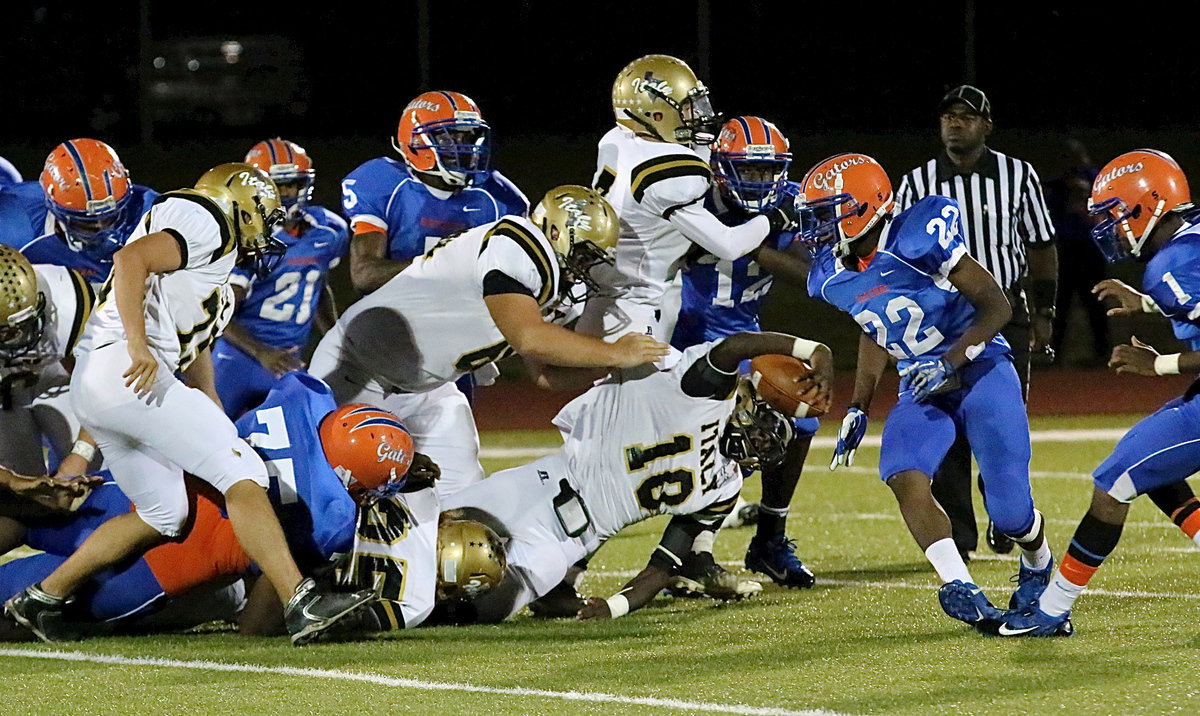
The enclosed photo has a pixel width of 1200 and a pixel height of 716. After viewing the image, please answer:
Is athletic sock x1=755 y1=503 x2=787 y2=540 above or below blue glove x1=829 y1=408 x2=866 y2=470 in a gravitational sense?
below

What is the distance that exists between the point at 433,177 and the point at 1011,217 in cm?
231

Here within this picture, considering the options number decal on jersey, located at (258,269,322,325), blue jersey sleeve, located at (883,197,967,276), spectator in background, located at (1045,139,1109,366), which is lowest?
spectator in background, located at (1045,139,1109,366)

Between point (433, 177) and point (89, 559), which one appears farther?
point (433, 177)

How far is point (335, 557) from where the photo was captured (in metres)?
5.26

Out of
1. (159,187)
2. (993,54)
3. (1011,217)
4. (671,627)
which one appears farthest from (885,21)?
(671,627)

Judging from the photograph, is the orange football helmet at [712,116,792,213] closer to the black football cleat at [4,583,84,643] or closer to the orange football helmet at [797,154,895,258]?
the orange football helmet at [797,154,895,258]

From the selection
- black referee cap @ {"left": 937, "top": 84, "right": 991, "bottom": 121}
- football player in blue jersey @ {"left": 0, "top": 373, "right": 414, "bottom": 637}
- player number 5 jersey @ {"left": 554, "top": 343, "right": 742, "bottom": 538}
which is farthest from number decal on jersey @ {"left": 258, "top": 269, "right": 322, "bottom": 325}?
black referee cap @ {"left": 937, "top": 84, "right": 991, "bottom": 121}

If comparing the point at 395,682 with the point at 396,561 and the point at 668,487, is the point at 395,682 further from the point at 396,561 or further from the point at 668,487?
the point at 668,487

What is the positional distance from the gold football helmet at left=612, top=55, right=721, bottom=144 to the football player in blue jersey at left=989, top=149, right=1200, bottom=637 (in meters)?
1.76

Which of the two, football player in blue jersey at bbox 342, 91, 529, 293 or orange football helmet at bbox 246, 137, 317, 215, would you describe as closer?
football player in blue jersey at bbox 342, 91, 529, 293

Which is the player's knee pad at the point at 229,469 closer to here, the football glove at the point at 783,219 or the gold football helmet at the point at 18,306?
the gold football helmet at the point at 18,306

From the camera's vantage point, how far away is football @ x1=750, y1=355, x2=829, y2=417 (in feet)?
18.0

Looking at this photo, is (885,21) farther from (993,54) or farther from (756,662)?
(756,662)

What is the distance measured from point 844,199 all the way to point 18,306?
2.51m
